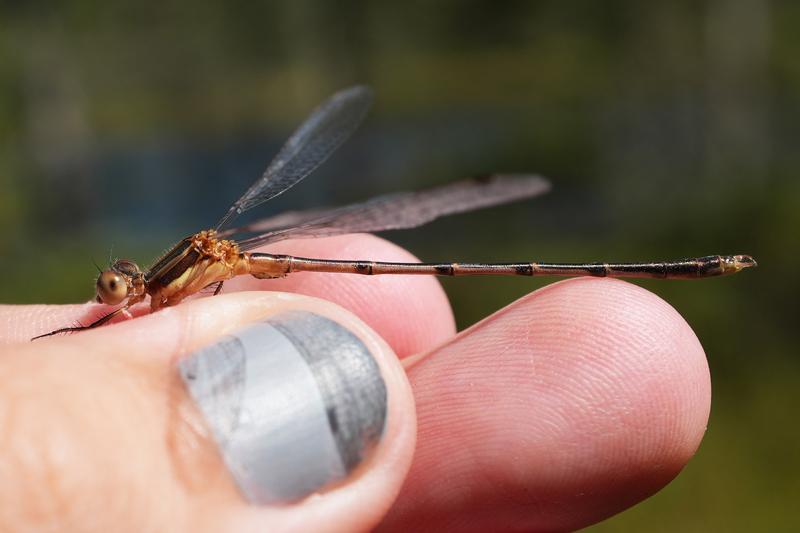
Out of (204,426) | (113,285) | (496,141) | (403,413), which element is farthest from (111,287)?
(496,141)

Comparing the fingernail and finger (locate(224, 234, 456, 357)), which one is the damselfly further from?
the fingernail

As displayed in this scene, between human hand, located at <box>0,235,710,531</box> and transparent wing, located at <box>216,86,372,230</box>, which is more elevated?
transparent wing, located at <box>216,86,372,230</box>

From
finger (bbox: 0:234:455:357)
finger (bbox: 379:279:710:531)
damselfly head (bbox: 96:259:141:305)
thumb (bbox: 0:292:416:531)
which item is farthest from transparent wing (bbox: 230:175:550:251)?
thumb (bbox: 0:292:416:531)

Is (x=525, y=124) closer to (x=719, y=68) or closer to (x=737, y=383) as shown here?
(x=719, y=68)

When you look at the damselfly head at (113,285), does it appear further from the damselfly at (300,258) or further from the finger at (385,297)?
the finger at (385,297)

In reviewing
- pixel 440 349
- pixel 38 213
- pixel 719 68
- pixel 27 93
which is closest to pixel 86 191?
pixel 38 213

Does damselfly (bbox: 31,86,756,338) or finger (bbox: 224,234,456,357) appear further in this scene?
finger (bbox: 224,234,456,357)
